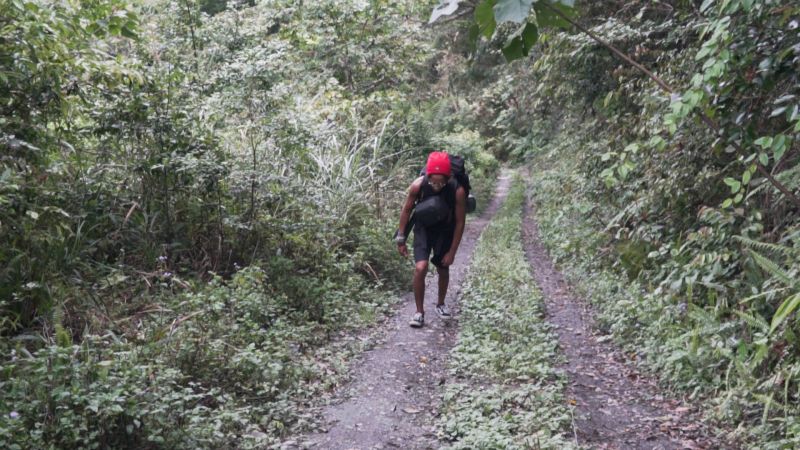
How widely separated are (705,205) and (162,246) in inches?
215

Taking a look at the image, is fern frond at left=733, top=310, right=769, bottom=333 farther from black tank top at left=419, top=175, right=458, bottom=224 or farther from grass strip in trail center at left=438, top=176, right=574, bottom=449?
black tank top at left=419, top=175, right=458, bottom=224

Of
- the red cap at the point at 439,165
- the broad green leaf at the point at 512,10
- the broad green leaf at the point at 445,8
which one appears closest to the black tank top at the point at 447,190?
the red cap at the point at 439,165

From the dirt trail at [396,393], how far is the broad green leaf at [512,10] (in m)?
2.94

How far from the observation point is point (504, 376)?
16.6ft

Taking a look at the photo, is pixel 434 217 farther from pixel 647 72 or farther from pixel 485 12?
pixel 485 12

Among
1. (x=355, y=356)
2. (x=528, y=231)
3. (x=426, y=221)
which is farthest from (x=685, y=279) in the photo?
(x=528, y=231)

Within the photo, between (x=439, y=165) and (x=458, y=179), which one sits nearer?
(x=439, y=165)

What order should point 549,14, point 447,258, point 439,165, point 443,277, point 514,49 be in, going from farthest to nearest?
point 443,277 → point 447,258 → point 439,165 → point 514,49 → point 549,14

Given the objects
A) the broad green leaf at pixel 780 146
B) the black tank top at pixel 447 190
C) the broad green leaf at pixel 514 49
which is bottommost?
the black tank top at pixel 447 190

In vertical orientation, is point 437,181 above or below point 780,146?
below

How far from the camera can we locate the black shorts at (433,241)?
6.82 meters

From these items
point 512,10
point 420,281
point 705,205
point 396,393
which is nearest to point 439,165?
point 420,281

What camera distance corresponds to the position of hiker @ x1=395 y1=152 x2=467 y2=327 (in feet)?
21.6

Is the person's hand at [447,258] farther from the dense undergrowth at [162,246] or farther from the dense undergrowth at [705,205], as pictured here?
the dense undergrowth at [705,205]
